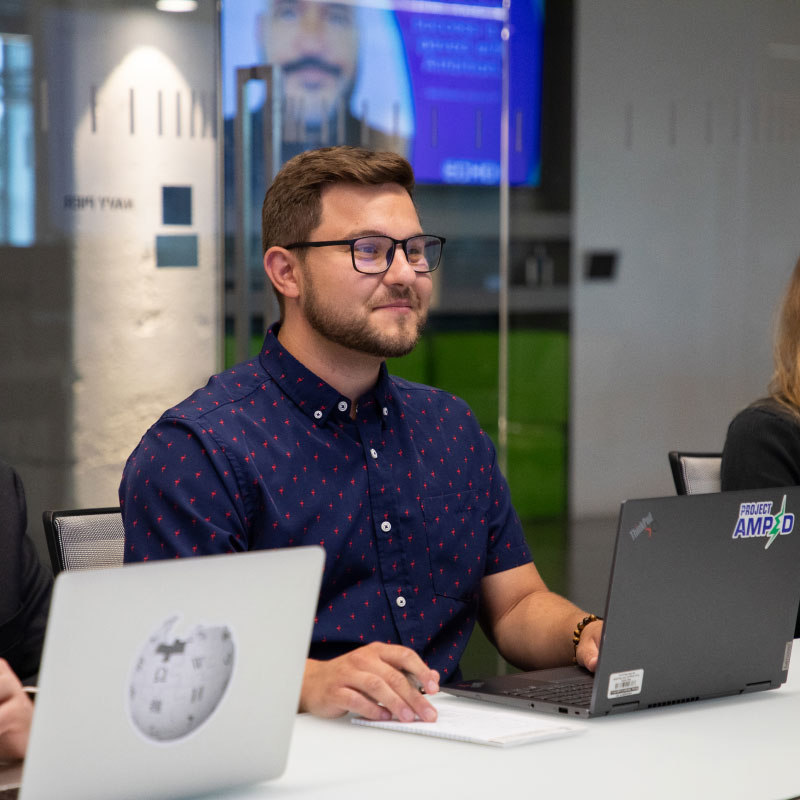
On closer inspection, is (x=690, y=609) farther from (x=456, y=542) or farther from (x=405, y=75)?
(x=405, y=75)

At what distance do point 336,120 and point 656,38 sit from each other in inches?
58.0

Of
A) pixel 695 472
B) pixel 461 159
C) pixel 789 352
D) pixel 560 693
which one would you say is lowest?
pixel 560 693

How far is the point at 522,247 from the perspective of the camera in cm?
470

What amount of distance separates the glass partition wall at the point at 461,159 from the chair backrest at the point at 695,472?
54.4 inches

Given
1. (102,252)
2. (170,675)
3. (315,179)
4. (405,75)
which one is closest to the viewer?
(170,675)

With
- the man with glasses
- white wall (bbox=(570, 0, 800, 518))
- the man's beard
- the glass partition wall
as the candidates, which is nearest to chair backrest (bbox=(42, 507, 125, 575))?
the man with glasses

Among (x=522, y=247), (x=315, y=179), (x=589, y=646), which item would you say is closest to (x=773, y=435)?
(x=589, y=646)

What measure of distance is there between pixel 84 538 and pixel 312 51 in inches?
91.0

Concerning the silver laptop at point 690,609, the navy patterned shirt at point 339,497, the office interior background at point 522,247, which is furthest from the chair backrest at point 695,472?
the office interior background at point 522,247

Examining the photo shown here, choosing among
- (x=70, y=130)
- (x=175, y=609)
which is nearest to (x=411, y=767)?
(x=175, y=609)

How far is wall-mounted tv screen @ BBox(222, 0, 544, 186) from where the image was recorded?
3.94 meters

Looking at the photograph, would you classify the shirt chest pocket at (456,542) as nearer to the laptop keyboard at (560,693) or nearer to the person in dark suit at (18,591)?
the laptop keyboard at (560,693)

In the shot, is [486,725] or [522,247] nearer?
[486,725]

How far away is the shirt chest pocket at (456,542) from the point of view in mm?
2115
